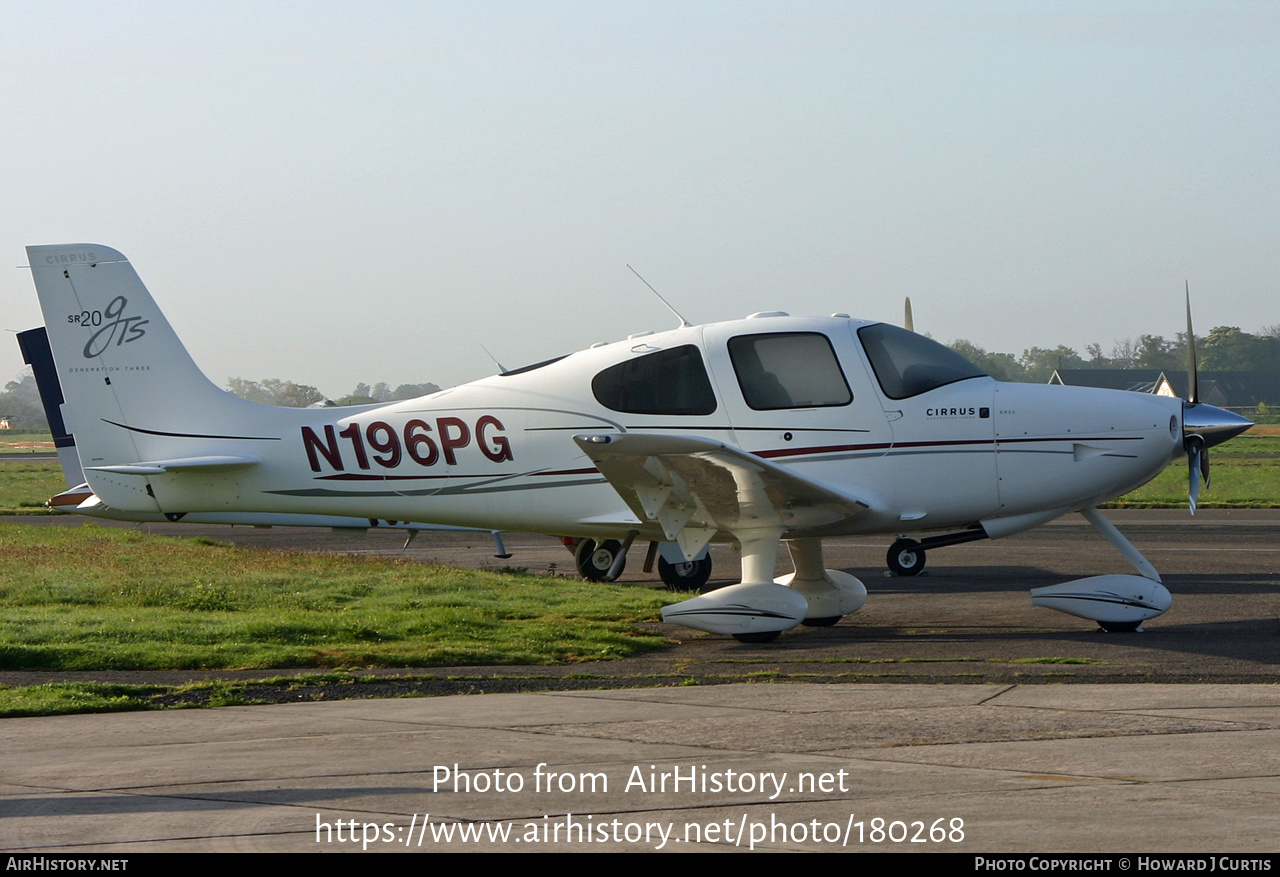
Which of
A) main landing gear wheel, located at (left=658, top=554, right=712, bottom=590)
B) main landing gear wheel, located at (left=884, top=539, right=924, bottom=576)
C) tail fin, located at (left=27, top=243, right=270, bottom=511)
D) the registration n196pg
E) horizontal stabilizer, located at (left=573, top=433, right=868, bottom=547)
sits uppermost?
tail fin, located at (left=27, top=243, right=270, bottom=511)

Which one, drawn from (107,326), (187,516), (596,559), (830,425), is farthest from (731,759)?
(596,559)

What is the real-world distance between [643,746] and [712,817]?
4.48 ft

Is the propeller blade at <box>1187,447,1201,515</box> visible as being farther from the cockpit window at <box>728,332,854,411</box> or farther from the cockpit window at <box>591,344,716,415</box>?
the cockpit window at <box>591,344,716,415</box>

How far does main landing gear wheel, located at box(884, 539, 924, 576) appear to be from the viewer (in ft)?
50.3

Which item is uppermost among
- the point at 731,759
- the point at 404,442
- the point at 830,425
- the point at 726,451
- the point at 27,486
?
the point at 404,442

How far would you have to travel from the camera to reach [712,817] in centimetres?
471

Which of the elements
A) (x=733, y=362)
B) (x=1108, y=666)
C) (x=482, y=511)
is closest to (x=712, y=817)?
(x=1108, y=666)

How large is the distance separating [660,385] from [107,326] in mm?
5731

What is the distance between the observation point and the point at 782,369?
1042 cm

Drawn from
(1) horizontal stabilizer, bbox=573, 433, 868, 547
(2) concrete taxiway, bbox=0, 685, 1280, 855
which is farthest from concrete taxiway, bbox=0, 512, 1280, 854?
(1) horizontal stabilizer, bbox=573, 433, 868, 547

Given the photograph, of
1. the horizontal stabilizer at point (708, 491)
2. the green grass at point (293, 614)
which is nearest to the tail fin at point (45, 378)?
the green grass at point (293, 614)

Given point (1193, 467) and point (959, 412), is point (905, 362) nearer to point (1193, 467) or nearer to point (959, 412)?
point (959, 412)

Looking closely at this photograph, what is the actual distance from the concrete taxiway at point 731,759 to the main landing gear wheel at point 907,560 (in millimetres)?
5375

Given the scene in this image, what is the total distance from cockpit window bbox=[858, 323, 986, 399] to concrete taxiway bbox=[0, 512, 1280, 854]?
2.15m
